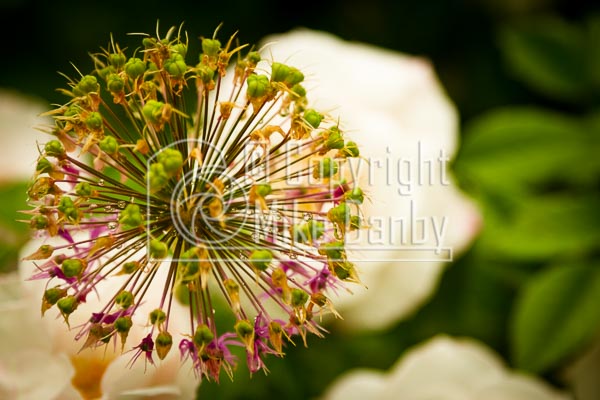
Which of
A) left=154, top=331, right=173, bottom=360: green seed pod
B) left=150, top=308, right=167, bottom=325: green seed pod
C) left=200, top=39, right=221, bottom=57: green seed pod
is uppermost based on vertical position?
left=200, top=39, right=221, bottom=57: green seed pod

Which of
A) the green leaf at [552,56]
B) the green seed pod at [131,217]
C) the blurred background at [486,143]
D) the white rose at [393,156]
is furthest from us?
the green leaf at [552,56]

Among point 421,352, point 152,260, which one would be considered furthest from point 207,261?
point 421,352

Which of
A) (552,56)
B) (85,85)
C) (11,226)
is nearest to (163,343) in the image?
(85,85)

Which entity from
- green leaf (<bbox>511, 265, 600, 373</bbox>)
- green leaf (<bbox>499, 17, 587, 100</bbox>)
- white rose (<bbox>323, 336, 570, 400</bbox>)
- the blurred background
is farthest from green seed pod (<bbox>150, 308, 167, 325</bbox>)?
green leaf (<bbox>499, 17, 587, 100</bbox>)

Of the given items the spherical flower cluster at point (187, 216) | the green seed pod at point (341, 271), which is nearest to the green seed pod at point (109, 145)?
A: the spherical flower cluster at point (187, 216)

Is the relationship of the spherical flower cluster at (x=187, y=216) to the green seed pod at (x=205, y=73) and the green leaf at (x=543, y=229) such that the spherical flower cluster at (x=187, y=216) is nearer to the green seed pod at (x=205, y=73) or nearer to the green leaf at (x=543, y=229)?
the green seed pod at (x=205, y=73)

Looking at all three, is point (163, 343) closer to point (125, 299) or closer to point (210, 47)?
point (125, 299)

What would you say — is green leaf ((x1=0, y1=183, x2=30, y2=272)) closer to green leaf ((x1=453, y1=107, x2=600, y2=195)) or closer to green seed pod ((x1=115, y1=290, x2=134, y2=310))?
green seed pod ((x1=115, y1=290, x2=134, y2=310))
